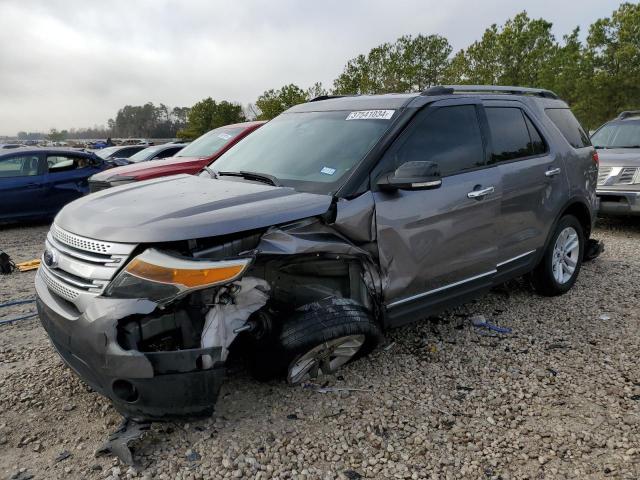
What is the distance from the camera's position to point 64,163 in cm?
941

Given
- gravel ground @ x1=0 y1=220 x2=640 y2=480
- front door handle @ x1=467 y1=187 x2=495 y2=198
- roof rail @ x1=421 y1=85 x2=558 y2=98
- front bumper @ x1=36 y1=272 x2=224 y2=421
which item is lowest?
gravel ground @ x1=0 y1=220 x2=640 y2=480

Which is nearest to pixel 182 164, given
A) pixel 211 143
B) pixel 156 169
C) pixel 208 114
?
pixel 156 169

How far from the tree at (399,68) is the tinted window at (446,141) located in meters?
27.7

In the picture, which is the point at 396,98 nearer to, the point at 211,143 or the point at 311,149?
the point at 311,149

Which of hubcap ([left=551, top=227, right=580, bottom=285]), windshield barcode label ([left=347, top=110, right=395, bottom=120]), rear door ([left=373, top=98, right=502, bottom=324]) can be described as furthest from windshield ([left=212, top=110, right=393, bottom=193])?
hubcap ([left=551, top=227, right=580, bottom=285])

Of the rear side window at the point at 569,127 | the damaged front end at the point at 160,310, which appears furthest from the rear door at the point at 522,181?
the damaged front end at the point at 160,310

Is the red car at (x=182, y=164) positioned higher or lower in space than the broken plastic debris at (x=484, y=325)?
higher

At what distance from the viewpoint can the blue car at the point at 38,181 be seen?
28.4ft

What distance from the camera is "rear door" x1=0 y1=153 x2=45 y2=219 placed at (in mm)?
8602

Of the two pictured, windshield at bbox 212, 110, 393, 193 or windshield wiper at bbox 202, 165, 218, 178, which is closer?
windshield at bbox 212, 110, 393, 193

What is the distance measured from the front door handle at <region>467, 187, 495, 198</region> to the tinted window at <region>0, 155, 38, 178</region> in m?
8.29

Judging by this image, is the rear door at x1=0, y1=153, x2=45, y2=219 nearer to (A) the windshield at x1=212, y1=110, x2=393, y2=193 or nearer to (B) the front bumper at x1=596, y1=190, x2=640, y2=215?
(A) the windshield at x1=212, y1=110, x2=393, y2=193

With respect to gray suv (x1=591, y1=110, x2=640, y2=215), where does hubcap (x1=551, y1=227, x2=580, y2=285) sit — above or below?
below

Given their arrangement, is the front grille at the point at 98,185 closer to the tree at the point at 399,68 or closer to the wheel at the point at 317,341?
the wheel at the point at 317,341
